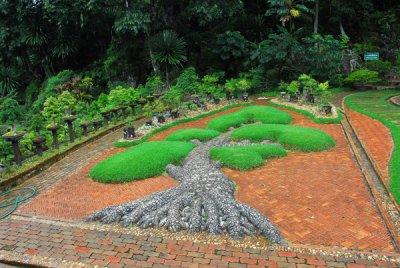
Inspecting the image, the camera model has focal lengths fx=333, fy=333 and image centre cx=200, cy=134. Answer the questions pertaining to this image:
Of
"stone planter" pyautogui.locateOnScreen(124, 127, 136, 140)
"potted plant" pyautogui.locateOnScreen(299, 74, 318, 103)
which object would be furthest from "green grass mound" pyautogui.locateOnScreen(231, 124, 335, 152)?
"potted plant" pyautogui.locateOnScreen(299, 74, 318, 103)

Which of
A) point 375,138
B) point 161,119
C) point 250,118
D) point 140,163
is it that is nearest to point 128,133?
point 161,119

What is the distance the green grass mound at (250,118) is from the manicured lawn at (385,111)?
3148 millimetres

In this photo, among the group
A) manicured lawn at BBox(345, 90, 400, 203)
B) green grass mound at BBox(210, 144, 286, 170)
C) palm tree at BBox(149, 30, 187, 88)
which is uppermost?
palm tree at BBox(149, 30, 187, 88)

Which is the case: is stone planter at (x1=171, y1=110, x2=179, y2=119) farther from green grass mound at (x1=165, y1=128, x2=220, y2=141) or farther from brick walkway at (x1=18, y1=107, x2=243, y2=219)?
brick walkway at (x1=18, y1=107, x2=243, y2=219)

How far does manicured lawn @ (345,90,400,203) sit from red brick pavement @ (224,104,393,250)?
0.65 meters

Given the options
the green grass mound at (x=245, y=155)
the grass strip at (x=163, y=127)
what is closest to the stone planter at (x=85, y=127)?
the grass strip at (x=163, y=127)

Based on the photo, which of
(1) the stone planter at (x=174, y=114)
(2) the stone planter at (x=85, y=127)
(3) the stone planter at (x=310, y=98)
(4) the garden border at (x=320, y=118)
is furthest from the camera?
(3) the stone planter at (x=310, y=98)

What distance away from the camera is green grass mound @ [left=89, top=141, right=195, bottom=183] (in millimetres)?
7284

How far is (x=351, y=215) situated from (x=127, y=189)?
419cm

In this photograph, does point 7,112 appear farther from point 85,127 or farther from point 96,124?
point 85,127

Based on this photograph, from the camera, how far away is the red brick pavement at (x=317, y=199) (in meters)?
4.88

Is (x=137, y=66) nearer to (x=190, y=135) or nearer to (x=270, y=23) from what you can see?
(x=270, y=23)

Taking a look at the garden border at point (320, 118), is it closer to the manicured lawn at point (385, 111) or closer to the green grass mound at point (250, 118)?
the green grass mound at point (250, 118)

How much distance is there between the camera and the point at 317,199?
595 centimetres
